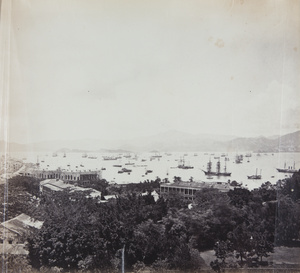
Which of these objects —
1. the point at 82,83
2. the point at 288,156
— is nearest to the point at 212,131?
the point at 288,156

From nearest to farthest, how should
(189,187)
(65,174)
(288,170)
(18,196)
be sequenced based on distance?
(18,196) < (65,174) < (189,187) < (288,170)

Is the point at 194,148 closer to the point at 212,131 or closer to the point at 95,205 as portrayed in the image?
the point at 212,131

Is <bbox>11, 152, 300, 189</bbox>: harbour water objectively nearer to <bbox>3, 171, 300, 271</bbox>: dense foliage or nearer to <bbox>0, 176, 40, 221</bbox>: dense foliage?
<bbox>3, 171, 300, 271</bbox>: dense foliage

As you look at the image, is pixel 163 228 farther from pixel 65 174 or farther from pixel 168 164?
pixel 65 174

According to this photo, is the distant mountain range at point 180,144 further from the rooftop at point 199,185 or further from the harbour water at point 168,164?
the rooftop at point 199,185

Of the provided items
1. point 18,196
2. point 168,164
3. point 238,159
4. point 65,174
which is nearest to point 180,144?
point 168,164

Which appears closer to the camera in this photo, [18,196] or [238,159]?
[18,196]

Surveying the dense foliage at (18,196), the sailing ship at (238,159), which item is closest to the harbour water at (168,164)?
the sailing ship at (238,159)
